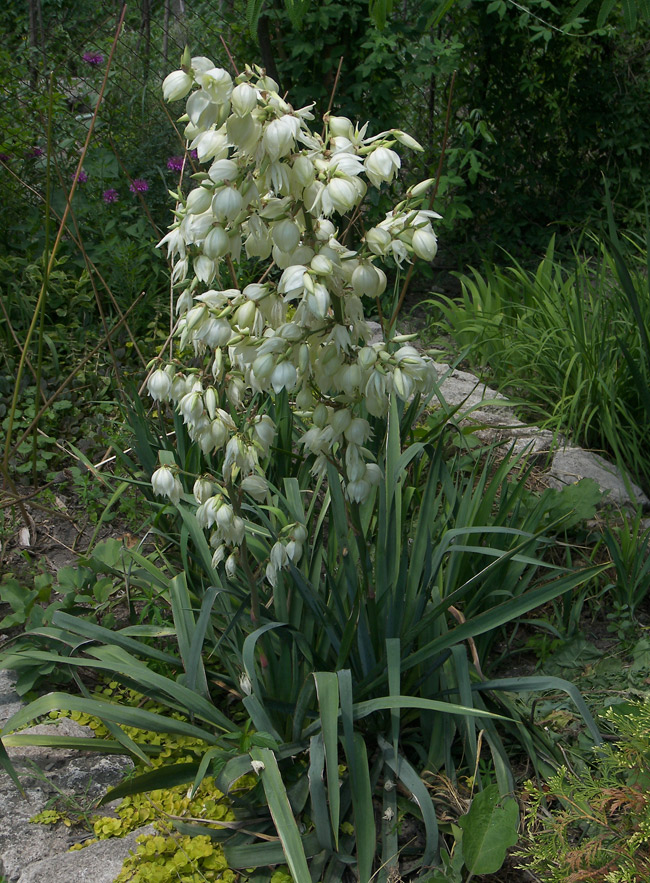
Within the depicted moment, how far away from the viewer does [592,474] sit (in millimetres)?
2857

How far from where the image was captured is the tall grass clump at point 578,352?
9.46ft

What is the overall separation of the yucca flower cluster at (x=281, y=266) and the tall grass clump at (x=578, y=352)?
1.23 meters

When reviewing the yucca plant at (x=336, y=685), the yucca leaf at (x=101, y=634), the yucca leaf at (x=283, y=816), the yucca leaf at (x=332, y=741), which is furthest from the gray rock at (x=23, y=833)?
the yucca leaf at (x=332, y=741)

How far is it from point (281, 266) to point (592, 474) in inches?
73.9

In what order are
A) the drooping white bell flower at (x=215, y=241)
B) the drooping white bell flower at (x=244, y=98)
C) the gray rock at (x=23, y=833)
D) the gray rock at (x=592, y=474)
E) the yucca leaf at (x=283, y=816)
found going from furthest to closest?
the gray rock at (x=592, y=474) → the gray rock at (x=23, y=833) → the yucca leaf at (x=283, y=816) → the drooping white bell flower at (x=215, y=241) → the drooping white bell flower at (x=244, y=98)

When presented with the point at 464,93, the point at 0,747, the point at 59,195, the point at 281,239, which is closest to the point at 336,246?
the point at 281,239

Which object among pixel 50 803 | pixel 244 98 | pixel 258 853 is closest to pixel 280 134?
pixel 244 98

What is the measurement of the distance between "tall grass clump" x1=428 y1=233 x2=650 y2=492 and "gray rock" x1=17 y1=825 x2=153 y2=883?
6.71ft

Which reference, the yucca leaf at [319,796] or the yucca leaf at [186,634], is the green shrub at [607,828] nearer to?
the yucca leaf at [319,796]

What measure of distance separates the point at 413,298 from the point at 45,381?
2.45 m

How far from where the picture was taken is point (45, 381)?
143 inches

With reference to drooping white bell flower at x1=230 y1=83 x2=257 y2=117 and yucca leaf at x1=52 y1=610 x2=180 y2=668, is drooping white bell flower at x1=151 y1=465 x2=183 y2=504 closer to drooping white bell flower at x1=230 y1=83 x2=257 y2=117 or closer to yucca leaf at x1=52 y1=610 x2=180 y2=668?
yucca leaf at x1=52 y1=610 x2=180 y2=668

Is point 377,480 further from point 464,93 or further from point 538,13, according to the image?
point 538,13

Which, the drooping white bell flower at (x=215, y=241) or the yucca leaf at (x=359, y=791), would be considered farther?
the yucca leaf at (x=359, y=791)
